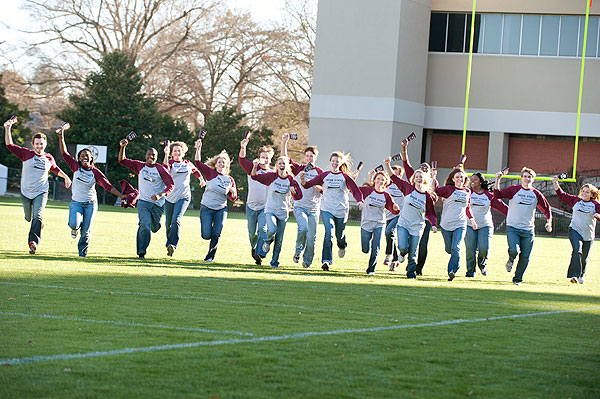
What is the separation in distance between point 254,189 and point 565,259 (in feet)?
33.6

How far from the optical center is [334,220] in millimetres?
14047

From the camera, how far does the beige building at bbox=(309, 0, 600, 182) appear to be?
43.1 metres

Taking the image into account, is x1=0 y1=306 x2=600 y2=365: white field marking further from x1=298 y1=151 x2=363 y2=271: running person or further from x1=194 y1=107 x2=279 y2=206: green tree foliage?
x1=194 y1=107 x2=279 y2=206: green tree foliage

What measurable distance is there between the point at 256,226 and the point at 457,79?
3236 cm

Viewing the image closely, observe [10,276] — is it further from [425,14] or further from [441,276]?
[425,14]

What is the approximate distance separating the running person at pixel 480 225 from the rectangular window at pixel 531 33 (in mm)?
31363

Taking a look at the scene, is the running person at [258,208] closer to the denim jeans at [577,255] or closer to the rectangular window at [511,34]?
the denim jeans at [577,255]

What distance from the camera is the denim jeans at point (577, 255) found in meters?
14.8

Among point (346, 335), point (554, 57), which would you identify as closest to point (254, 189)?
point (346, 335)

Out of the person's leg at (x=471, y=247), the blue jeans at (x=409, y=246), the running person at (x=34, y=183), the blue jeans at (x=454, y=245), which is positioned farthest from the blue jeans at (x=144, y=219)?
the person's leg at (x=471, y=247)

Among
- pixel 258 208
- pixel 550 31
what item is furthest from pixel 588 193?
pixel 550 31

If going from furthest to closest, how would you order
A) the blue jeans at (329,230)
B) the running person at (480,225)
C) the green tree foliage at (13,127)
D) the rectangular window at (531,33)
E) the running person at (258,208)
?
the green tree foliage at (13,127) → the rectangular window at (531,33) → the running person at (480,225) → the running person at (258,208) → the blue jeans at (329,230)

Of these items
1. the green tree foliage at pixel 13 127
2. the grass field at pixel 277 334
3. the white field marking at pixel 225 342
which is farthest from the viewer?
the green tree foliage at pixel 13 127

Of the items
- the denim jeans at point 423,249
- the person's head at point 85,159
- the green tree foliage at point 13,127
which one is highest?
the green tree foliage at point 13,127
